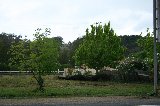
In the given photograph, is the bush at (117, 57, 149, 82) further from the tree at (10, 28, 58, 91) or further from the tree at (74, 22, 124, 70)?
the tree at (10, 28, 58, 91)

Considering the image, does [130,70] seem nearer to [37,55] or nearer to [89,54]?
[89,54]

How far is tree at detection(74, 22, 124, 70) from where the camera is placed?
38.7 meters

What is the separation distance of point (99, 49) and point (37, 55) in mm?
18070

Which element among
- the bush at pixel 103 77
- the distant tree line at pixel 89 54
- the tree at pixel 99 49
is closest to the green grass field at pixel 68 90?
the distant tree line at pixel 89 54

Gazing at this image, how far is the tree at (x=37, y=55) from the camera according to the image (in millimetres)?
20984

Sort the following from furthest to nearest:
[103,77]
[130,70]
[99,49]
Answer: [99,49]
[103,77]
[130,70]

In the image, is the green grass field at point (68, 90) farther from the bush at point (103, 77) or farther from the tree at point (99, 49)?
the tree at point (99, 49)

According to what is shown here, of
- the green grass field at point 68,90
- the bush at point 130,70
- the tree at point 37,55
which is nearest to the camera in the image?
the green grass field at point 68,90

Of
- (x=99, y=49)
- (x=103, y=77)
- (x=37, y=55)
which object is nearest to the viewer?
(x=37, y=55)

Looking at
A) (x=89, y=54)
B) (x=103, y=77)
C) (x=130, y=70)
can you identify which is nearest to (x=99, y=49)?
(x=89, y=54)

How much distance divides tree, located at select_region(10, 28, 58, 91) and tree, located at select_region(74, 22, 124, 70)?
17.3m

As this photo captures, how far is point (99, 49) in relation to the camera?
38.6 metres

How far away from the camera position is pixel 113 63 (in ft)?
130

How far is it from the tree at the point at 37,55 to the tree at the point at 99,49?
17.3 m
